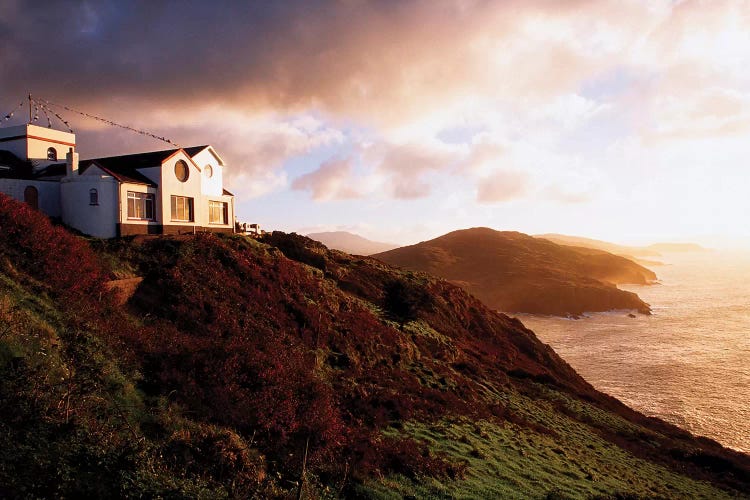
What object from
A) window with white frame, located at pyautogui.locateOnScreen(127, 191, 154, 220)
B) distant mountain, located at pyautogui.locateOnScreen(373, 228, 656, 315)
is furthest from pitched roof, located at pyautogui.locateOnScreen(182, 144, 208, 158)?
distant mountain, located at pyautogui.locateOnScreen(373, 228, 656, 315)

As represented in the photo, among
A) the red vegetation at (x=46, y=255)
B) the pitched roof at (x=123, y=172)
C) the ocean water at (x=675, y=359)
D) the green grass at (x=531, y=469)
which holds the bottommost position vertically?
the ocean water at (x=675, y=359)

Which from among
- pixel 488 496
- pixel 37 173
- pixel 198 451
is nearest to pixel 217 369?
pixel 198 451

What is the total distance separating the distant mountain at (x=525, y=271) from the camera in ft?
355

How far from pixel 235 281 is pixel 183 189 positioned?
1349 cm

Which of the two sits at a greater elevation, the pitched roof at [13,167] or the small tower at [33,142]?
the small tower at [33,142]

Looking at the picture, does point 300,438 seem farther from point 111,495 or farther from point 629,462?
point 629,462

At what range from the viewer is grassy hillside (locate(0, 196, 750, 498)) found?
9.64 metres

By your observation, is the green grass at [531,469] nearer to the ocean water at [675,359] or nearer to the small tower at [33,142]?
the ocean water at [675,359]

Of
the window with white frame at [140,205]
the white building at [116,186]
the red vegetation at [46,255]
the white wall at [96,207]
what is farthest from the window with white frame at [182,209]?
the red vegetation at [46,255]

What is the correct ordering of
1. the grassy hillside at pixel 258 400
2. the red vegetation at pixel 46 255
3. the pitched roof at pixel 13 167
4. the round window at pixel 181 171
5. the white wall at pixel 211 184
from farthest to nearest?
the white wall at pixel 211 184 < the round window at pixel 181 171 < the pitched roof at pixel 13 167 < the red vegetation at pixel 46 255 < the grassy hillside at pixel 258 400

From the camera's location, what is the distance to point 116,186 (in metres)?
29.3

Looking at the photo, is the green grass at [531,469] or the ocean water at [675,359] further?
the ocean water at [675,359]

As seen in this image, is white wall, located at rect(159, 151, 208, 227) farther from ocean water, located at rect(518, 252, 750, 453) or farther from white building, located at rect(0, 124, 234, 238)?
ocean water, located at rect(518, 252, 750, 453)

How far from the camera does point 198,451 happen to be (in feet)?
34.4
